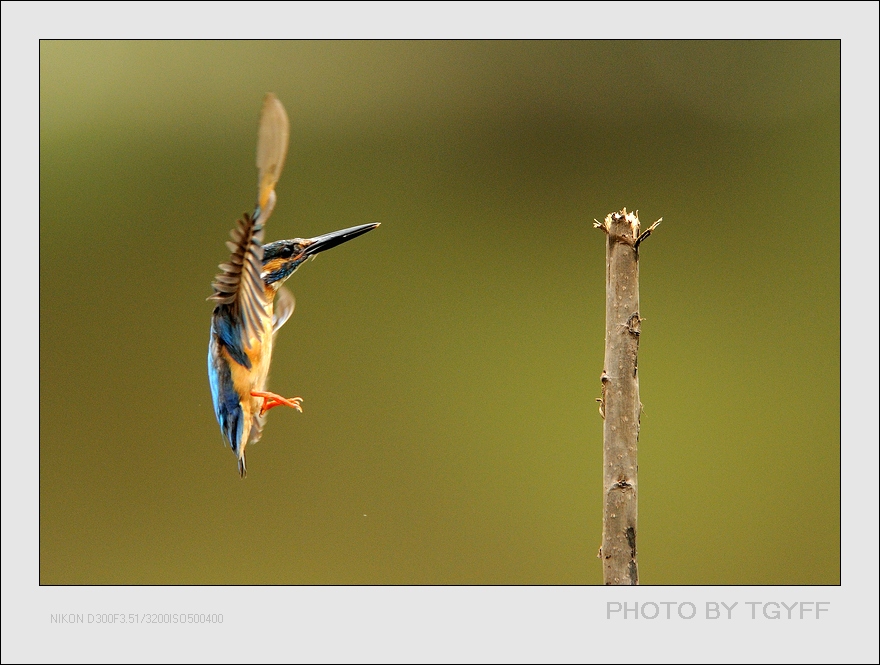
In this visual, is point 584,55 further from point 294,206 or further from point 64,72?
point 64,72

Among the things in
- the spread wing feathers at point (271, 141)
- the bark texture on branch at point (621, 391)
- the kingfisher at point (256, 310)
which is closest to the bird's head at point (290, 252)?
the kingfisher at point (256, 310)

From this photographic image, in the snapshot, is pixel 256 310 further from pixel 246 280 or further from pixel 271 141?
pixel 271 141

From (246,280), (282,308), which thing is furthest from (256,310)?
(282,308)

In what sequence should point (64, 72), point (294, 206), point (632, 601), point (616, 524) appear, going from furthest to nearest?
point (294, 206)
point (64, 72)
point (632, 601)
point (616, 524)

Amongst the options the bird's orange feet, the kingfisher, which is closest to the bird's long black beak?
the kingfisher

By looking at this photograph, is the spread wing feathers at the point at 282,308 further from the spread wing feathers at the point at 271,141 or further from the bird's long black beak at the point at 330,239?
the spread wing feathers at the point at 271,141

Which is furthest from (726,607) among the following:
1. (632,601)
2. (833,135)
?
(833,135)
